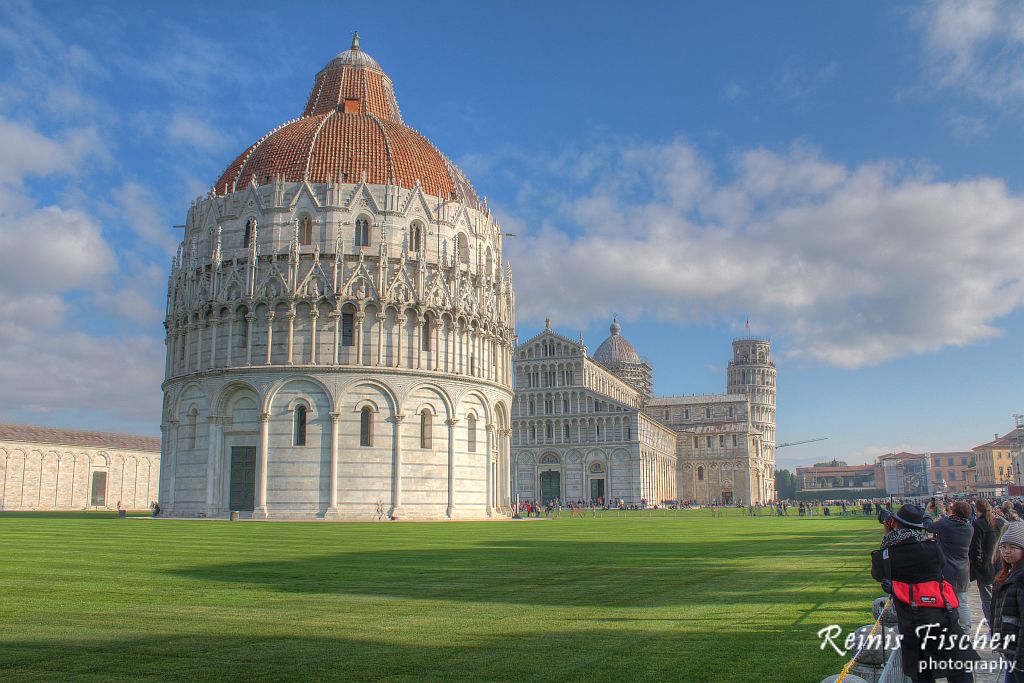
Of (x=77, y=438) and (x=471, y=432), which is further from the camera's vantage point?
(x=77, y=438)

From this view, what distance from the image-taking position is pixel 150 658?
379 inches

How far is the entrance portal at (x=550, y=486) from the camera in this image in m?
112

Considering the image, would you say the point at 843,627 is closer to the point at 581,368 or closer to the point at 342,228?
the point at 342,228

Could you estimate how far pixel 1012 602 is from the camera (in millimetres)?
6941

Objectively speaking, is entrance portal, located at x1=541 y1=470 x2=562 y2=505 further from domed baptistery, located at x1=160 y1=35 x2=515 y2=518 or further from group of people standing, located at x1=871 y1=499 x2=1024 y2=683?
group of people standing, located at x1=871 y1=499 x2=1024 y2=683

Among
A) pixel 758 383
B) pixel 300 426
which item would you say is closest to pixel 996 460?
pixel 758 383

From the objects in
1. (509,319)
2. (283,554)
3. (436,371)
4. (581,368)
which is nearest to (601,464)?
(581,368)

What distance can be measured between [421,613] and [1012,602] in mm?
8154

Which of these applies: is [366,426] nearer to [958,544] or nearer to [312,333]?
[312,333]

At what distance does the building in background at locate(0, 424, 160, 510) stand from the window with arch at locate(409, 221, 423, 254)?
52.2m

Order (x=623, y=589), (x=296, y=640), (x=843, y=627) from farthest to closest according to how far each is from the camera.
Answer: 1. (x=623, y=589)
2. (x=843, y=627)
3. (x=296, y=640)

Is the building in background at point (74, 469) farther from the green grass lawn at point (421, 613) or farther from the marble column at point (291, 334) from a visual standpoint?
the green grass lawn at point (421, 613)

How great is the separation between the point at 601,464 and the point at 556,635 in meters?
103

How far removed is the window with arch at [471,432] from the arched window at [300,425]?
1050 cm
